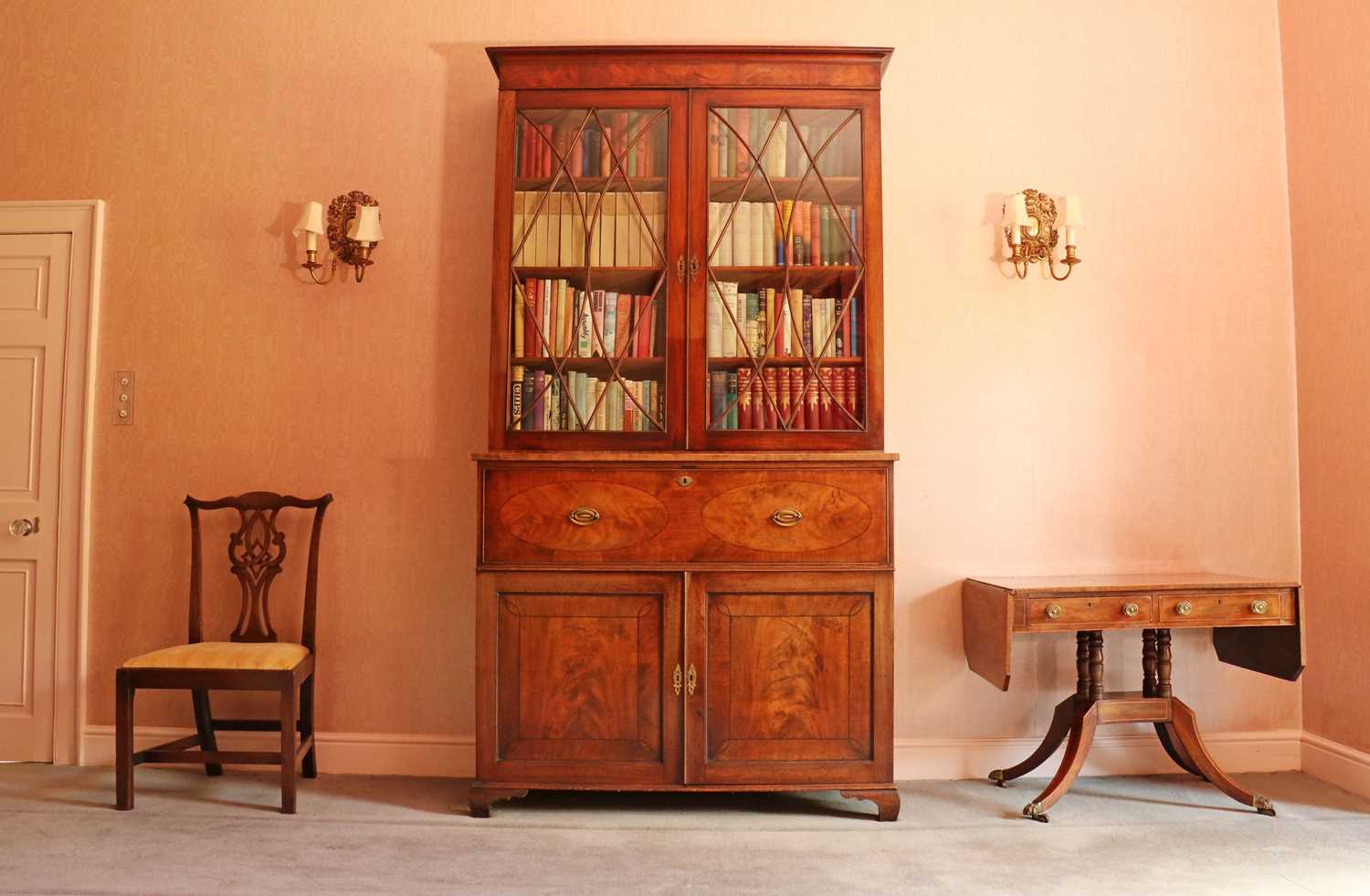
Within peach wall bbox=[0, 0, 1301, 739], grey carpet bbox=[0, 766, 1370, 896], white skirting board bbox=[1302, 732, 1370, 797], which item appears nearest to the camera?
grey carpet bbox=[0, 766, 1370, 896]

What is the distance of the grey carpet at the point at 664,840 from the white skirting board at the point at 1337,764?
0.20 ft

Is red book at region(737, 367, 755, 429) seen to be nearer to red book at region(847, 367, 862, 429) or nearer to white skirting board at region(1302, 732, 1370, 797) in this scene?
red book at region(847, 367, 862, 429)

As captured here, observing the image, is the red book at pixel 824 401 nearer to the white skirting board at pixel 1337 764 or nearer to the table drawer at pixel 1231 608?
the table drawer at pixel 1231 608

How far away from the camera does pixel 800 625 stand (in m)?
2.62

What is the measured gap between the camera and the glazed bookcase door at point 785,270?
2.71 meters

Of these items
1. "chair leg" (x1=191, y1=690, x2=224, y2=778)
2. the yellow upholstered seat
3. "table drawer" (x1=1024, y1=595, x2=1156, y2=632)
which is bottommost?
"chair leg" (x1=191, y1=690, x2=224, y2=778)

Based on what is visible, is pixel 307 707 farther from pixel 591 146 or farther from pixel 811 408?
pixel 591 146

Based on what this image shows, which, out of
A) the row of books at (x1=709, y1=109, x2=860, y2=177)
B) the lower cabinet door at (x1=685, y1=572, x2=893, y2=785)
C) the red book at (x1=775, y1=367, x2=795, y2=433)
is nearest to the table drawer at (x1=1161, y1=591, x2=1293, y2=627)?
the lower cabinet door at (x1=685, y1=572, x2=893, y2=785)

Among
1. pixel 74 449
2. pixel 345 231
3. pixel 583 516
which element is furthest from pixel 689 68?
pixel 74 449

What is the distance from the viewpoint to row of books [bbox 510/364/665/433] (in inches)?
107

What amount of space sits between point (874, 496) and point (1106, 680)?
1.26 metres

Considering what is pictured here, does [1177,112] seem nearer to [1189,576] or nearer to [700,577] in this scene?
[1189,576]

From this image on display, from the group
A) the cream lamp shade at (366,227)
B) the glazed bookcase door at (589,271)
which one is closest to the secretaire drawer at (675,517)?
the glazed bookcase door at (589,271)

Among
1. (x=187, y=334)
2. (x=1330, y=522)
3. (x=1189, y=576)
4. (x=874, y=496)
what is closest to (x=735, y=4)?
(x=874, y=496)
